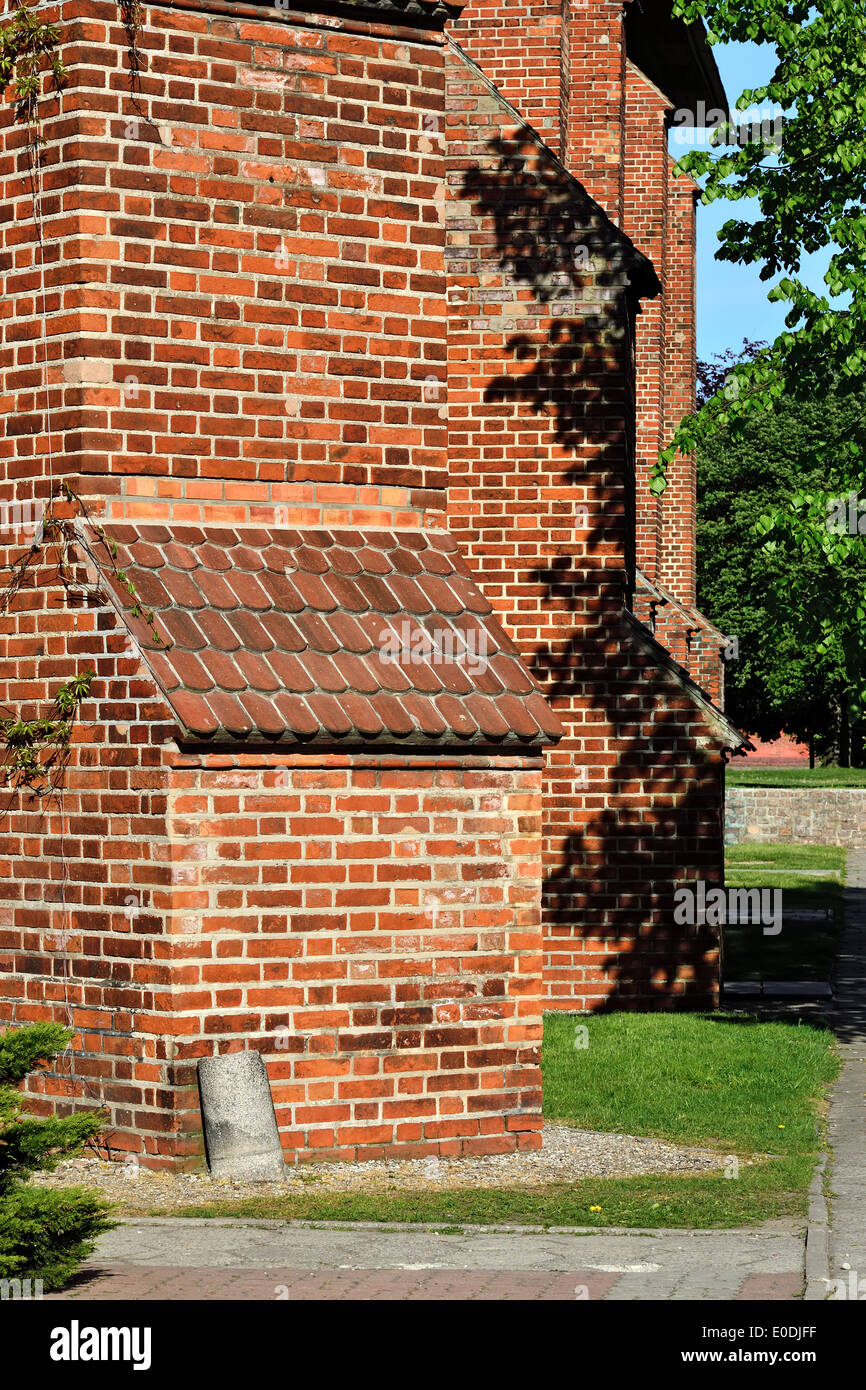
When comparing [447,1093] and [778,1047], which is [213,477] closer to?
[447,1093]

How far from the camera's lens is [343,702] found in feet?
28.8

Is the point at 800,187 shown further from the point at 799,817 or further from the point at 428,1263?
the point at 799,817

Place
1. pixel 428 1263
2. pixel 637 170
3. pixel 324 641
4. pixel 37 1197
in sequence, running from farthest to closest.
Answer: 1. pixel 637 170
2. pixel 324 641
3. pixel 428 1263
4. pixel 37 1197

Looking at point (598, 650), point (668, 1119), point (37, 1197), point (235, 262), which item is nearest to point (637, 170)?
point (598, 650)

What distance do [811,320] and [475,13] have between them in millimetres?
4163

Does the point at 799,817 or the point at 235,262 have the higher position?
the point at 235,262

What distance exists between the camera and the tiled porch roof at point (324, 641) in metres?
8.41

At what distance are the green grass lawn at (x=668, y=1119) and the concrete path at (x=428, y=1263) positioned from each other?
0.98 ft

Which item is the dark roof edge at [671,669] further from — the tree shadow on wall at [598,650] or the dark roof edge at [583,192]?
the dark roof edge at [583,192]

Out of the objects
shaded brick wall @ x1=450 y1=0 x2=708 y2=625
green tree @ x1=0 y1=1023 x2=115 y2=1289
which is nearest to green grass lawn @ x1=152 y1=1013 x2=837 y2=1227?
green tree @ x1=0 y1=1023 x2=115 y2=1289

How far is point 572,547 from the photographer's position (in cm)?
1384

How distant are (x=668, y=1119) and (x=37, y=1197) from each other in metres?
4.99

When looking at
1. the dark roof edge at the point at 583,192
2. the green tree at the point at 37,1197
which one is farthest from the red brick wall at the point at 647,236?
the green tree at the point at 37,1197

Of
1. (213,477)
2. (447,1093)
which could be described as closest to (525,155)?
(213,477)
